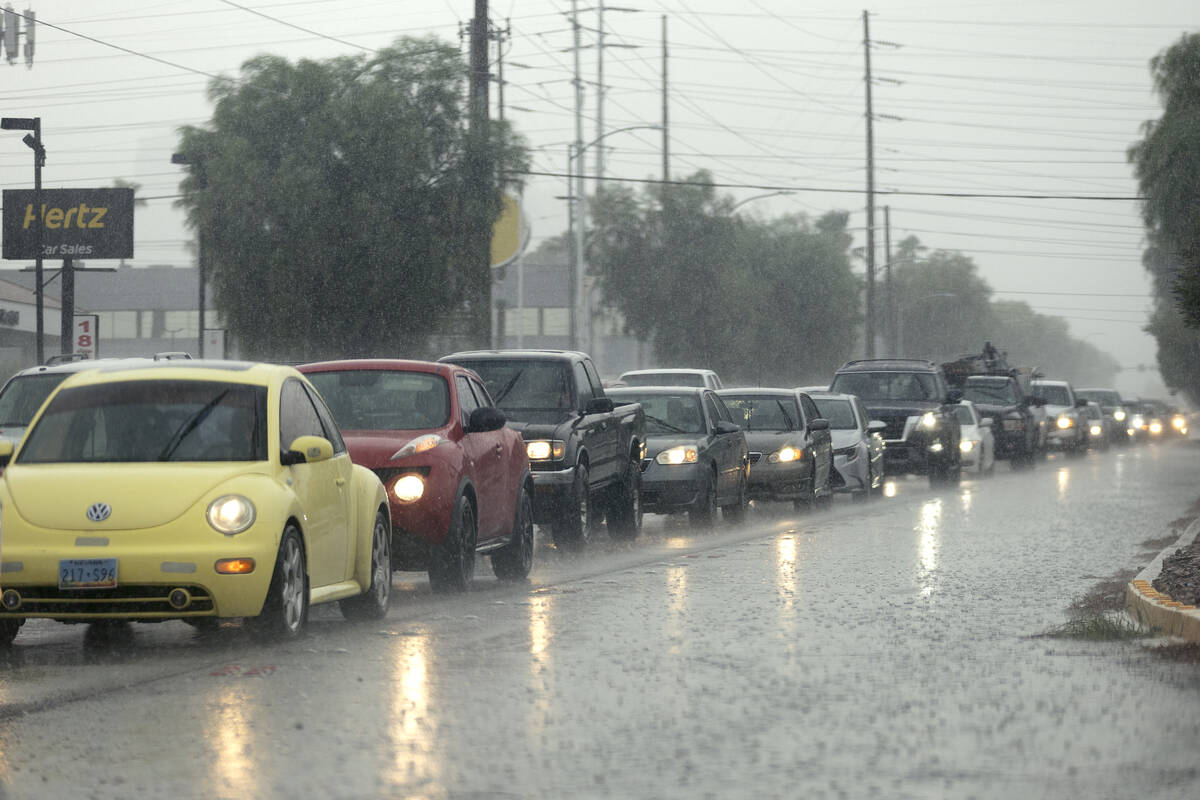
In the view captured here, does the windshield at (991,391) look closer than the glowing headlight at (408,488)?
No

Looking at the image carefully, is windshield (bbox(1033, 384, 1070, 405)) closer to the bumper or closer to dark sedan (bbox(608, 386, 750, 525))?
dark sedan (bbox(608, 386, 750, 525))

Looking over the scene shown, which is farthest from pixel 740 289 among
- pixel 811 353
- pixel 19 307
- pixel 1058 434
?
pixel 19 307

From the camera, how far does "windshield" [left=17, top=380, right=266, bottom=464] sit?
36.5 feet

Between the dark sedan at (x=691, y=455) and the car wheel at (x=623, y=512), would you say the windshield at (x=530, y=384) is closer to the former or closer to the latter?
the car wheel at (x=623, y=512)

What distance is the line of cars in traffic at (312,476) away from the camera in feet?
34.2

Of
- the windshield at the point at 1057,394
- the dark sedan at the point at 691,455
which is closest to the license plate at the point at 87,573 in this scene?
the dark sedan at the point at 691,455

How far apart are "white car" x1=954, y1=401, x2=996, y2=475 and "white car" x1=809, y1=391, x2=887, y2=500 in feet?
Answer: 23.0

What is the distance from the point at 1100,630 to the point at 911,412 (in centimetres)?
2292

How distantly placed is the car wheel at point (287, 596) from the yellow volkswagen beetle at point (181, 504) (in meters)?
0.01

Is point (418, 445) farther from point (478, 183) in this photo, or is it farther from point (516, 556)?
point (478, 183)

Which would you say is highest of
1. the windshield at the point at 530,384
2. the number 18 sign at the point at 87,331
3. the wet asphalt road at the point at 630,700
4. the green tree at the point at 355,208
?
the green tree at the point at 355,208

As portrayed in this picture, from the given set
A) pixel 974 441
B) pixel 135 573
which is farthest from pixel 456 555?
pixel 974 441

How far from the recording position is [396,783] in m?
6.84

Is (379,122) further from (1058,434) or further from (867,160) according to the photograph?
(867,160)
